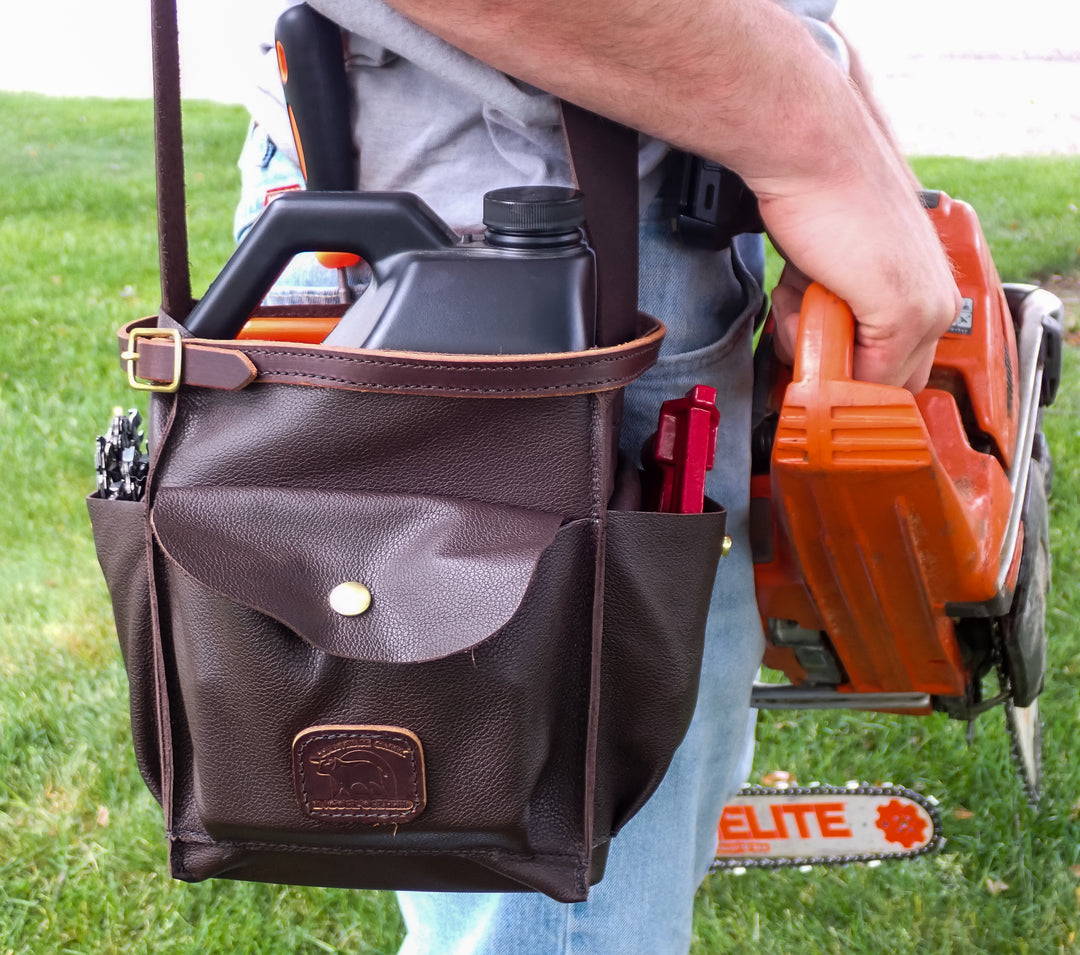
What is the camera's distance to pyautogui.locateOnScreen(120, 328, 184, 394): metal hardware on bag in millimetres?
974

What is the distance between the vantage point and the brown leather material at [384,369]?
3.11 ft

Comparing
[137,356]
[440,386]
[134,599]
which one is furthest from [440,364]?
[134,599]

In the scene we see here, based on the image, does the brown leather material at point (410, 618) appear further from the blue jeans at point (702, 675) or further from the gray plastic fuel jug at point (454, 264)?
the blue jeans at point (702, 675)

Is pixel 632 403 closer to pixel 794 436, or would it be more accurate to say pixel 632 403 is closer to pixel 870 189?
pixel 794 436

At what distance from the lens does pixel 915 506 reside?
3.85 ft

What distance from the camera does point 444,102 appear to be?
43.4 inches

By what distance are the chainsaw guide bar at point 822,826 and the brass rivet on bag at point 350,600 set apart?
1642 mm

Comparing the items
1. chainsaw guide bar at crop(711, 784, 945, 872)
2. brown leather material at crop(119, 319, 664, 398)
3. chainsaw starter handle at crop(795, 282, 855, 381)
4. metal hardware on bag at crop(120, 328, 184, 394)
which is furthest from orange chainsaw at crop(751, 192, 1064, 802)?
chainsaw guide bar at crop(711, 784, 945, 872)

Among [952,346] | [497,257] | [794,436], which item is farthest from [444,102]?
[952,346]

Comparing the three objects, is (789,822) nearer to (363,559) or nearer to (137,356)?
(363,559)

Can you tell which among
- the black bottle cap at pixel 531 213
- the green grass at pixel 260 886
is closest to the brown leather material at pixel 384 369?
the black bottle cap at pixel 531 213

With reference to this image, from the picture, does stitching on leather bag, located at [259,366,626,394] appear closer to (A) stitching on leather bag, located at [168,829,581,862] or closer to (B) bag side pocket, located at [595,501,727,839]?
(B) bag side pocket, located at [595,501,727,839]

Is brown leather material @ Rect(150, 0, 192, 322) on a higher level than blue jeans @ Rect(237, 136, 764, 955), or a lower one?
higher

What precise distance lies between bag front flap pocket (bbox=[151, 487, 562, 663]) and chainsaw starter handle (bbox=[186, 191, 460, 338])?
0.62 ft
